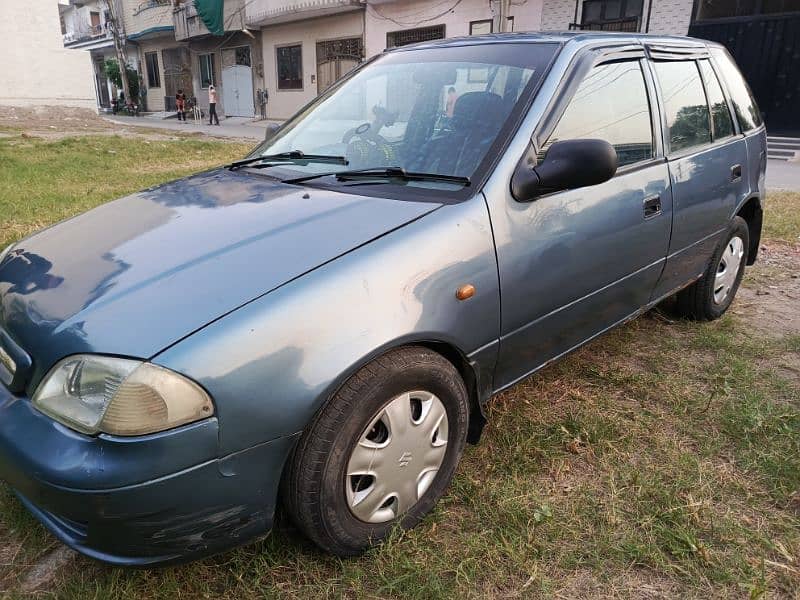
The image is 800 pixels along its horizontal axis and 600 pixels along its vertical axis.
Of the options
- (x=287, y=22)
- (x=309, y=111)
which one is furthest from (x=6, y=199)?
(x=287, y=22)

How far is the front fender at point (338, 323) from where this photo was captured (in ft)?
5.12

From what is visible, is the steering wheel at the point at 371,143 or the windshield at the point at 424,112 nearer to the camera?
the windshield at the point at 424,112

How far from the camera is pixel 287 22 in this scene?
886 inches

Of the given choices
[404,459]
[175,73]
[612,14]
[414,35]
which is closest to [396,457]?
[404,459]

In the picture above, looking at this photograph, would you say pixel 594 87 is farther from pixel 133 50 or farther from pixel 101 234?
pixel 133 50

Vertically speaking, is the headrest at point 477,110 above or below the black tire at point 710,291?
above

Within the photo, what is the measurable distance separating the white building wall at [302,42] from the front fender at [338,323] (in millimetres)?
19892

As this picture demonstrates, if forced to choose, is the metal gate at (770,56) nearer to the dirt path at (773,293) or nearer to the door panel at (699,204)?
the dirt path at (773,293)

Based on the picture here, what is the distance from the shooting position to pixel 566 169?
2152 millimetres

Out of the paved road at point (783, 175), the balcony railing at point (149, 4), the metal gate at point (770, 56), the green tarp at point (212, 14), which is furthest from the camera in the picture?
the balcony railing at point (149, 4)

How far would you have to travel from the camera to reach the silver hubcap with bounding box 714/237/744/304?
12.3ft

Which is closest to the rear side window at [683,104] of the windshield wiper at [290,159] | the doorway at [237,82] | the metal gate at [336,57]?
the windshield wiper at [290,159]

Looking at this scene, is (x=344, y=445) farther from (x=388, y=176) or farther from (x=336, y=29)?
(x=336, y=29)

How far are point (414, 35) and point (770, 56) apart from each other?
10217 millimetres
